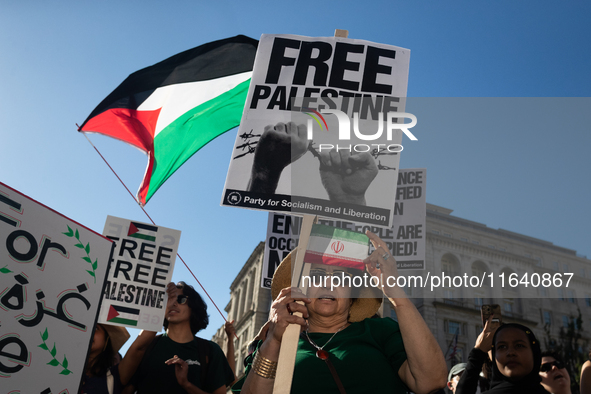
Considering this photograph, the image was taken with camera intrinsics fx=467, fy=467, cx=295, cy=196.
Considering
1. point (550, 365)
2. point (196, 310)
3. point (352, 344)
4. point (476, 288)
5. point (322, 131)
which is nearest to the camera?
point (352, 344)

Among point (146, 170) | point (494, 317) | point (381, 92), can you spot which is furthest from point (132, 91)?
point (494, 317)

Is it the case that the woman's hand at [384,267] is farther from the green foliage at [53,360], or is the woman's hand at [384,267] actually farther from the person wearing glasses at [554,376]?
the person wearing glasses at [554,376]

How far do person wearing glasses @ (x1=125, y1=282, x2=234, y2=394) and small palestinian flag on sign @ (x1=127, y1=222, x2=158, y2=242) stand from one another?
94cm

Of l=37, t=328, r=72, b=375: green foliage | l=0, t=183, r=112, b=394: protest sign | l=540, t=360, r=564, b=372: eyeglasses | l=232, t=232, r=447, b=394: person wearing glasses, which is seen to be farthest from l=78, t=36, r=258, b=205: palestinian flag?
l=540, t=360, r=564, b=372: eyeglasses

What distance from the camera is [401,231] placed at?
5.48 meters

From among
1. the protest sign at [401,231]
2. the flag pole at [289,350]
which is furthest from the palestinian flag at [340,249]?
the protest sign at [401,231]

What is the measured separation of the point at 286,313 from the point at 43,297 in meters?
1.42

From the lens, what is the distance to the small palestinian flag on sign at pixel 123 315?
4.11 metres

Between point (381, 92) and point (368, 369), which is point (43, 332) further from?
point (381, 92)

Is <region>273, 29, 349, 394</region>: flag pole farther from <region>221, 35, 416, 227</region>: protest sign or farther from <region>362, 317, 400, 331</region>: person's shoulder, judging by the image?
<region>362, 317, 400, 331</region>: person's shoulder

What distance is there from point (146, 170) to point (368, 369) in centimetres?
347

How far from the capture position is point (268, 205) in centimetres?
249

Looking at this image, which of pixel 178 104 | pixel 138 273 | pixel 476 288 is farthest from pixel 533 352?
pixel 178 104

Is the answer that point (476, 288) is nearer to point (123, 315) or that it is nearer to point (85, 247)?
point (85, 247)
